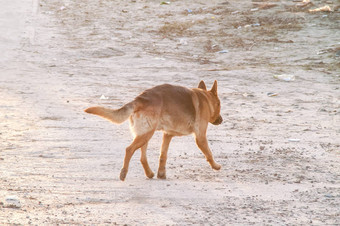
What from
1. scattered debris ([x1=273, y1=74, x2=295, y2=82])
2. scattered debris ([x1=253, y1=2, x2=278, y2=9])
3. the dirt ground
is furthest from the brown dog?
scattered debris ([x1=253, y1=2, x2=278, y2=9])

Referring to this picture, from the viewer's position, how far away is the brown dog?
5648 mm

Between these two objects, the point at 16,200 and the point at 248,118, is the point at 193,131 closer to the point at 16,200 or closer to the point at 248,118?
the point at 16,200

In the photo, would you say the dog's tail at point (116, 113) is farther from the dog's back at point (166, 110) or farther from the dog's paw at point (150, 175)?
the dog's paw at point (150, 175)

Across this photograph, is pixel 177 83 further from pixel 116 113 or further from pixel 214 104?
pixel 116 113

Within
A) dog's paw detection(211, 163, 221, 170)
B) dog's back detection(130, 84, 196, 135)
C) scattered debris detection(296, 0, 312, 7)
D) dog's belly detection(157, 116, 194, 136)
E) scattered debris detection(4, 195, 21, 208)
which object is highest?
dog's back detection(130, 84, 196, 135)

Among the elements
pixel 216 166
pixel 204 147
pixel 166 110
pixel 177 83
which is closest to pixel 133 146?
pixel 166 110

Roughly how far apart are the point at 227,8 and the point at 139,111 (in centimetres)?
1274

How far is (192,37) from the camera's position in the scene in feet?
50.0

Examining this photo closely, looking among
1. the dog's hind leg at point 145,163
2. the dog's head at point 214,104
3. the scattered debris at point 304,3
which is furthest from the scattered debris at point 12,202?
the scattered debris at point 304,3

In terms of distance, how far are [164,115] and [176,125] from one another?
0.70 ft

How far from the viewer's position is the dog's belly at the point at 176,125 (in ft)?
19.4

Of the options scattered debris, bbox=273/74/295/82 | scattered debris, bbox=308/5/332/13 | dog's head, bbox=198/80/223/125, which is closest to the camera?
dog's head, bbox=198/80/223/125

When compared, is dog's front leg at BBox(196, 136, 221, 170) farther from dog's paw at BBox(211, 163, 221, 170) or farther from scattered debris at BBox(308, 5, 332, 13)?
scattered debris at BBox(308, 5, 332, 13)

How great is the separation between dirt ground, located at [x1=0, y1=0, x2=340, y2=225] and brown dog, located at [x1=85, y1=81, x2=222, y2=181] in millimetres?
339
